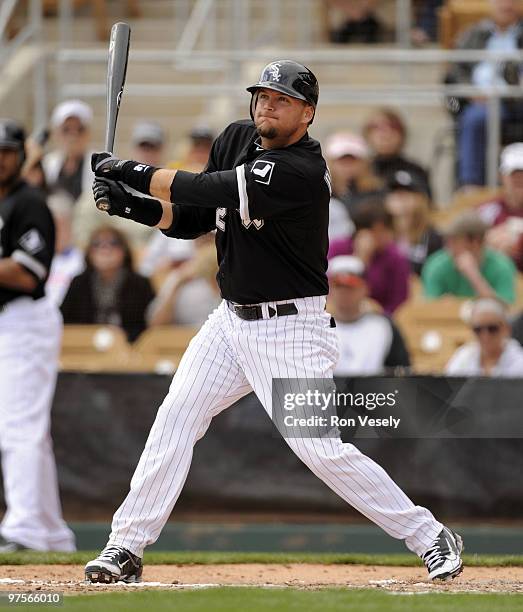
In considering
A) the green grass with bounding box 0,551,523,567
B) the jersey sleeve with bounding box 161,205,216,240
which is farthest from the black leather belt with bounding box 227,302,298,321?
the green grass with bounding box 0,551,523,567

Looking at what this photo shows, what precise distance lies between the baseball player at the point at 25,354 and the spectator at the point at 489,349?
98.6 inches

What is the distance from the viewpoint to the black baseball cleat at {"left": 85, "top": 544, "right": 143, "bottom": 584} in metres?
5.53

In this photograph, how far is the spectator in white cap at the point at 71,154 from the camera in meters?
11.3

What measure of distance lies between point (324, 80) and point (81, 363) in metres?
4.29

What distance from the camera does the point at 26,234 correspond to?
25.3ft

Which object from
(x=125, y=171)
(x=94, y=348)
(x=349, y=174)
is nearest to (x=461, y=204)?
(x=349, y=174)

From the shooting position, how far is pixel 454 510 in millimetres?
8625

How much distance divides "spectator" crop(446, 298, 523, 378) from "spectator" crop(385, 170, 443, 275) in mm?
1408

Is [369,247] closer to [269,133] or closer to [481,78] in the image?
[481,78]

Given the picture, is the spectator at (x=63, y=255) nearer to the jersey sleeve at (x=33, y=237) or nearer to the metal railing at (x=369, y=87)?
the metal railing at (x=369, y=87)

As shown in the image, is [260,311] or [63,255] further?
[63,255]

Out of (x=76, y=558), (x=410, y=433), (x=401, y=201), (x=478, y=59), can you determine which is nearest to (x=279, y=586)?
(x=76, y=558)

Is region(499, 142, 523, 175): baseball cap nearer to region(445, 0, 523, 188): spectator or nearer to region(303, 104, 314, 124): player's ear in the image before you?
region(445, 0, 523, 188): spectator

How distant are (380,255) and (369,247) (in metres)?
0.09
